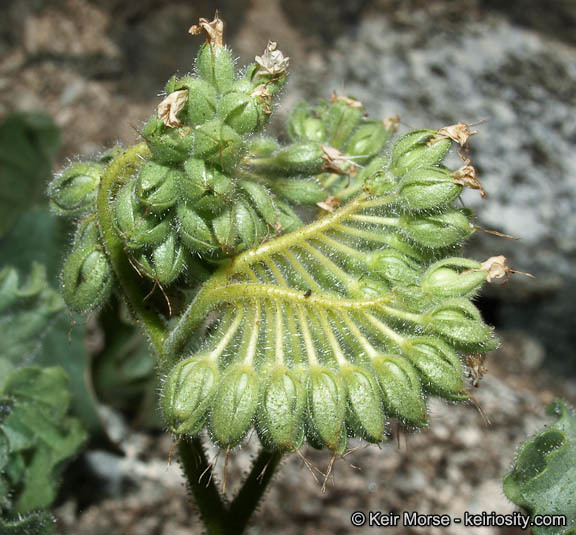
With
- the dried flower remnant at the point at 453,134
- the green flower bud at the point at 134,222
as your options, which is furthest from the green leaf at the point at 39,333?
the dried flower remnant at the point at 453,134

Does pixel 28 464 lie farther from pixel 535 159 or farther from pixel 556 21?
pixel 556 21

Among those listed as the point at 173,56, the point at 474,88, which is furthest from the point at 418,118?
the point at 173,56

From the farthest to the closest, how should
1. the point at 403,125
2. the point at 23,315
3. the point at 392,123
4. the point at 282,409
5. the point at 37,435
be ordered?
the point at 403,125, the point at 23,315, the point at 37,435, the point at 392,123, the point at 282,409

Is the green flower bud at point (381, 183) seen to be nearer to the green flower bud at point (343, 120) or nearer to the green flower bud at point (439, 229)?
the green flower bud at point (439, 229)

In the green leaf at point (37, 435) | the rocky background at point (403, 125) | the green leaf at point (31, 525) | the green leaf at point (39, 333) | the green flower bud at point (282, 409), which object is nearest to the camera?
the green flower bud at point (282, 409)

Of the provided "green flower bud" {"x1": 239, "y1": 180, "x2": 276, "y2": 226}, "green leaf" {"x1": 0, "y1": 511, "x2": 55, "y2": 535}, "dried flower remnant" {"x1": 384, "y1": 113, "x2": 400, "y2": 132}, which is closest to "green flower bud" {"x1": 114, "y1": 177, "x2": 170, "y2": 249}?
Result: "green flower bud" {"x1": 239, "y1": 180, "x2": 276, "y2": 226}

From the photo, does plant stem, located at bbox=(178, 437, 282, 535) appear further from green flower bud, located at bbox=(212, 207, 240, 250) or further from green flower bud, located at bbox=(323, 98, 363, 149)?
green flower bud, located at bbox=(323, 98, 363, 149)

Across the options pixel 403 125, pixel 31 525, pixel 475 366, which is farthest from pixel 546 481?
pixel 403 125

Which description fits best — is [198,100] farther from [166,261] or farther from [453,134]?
[453,134]
